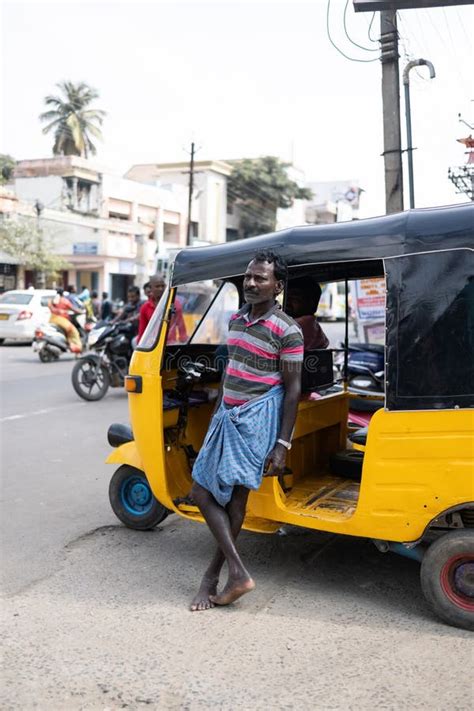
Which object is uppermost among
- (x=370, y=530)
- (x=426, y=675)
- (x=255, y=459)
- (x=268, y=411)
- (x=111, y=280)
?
(x=111, y=280)

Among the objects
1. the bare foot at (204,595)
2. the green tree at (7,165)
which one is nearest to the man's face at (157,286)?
the bare foot at (204,595)

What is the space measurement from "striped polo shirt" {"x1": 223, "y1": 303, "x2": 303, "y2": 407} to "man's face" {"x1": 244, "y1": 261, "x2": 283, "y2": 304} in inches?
3.5

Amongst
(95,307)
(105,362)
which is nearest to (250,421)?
(105,362)

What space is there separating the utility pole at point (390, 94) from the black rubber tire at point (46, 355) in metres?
8.84

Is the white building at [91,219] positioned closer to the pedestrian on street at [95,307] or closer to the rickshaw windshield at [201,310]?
the pedestrian on street at [95,307]

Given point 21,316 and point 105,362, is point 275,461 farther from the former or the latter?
point 21,316

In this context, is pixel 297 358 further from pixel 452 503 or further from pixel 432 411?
pixel 452 503

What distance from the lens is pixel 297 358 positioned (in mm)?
3678

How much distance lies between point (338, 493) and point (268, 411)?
102cm

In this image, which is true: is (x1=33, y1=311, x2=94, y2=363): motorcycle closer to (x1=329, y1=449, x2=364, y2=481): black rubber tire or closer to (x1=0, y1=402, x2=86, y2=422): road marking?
(x1=0, y1=402, x2=86, y2=422): road marking

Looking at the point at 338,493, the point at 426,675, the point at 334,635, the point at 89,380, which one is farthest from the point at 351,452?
the point at 89,380

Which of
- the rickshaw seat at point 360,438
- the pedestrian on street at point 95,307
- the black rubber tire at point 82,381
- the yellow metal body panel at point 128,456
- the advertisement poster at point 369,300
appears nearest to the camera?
the yellow metal body panel at point 128,456

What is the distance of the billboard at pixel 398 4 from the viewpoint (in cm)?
831

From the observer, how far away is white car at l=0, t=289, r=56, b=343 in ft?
63.5
